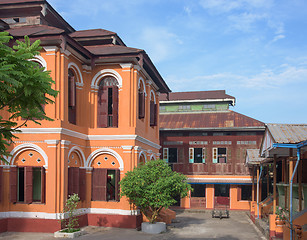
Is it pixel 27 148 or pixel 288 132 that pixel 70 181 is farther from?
pixel 288 132

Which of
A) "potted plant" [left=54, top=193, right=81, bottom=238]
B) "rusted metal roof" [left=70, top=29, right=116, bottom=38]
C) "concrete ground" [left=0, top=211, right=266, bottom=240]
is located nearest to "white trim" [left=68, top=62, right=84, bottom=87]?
"rusted metal roof" [left=70, top=29, right=116, bottom=38]

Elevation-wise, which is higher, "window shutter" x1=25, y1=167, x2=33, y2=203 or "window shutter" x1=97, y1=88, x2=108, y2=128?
"window shutter" x1=97, y1=88, x2=108, y2=128

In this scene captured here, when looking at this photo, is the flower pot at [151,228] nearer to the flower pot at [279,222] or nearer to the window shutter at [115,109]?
the window shutter at [115,109]

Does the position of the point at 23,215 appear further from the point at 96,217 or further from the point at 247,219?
the point at 247,219

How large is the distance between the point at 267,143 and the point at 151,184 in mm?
6082

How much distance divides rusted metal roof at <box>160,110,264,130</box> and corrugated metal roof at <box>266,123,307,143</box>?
55.6 feet

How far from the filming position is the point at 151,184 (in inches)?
719

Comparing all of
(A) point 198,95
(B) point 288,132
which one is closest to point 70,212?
(B) point 288,132

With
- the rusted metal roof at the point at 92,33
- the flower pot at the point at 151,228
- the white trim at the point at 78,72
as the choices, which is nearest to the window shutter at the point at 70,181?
the flower pot at the point at 151,228

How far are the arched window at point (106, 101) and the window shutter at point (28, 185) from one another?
451cm

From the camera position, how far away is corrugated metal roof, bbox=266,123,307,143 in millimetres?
12883

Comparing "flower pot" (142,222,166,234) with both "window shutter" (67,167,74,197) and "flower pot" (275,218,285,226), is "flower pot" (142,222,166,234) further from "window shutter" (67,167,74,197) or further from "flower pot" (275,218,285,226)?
"flower pot" (275,218,285,226)

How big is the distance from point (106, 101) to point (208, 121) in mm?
14682

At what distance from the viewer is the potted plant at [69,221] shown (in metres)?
16.5
